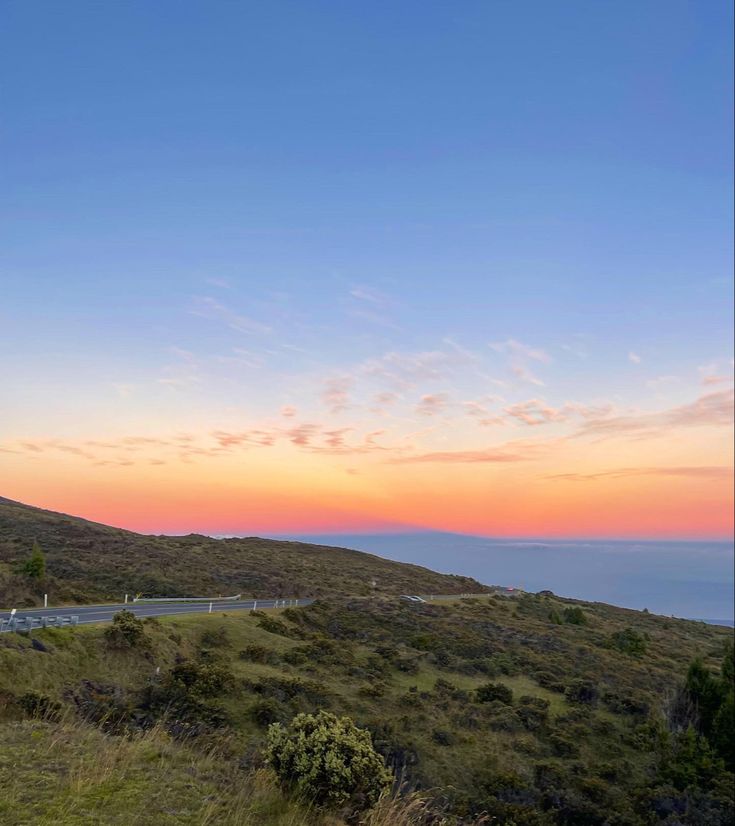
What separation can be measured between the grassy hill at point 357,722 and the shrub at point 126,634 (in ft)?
0.46

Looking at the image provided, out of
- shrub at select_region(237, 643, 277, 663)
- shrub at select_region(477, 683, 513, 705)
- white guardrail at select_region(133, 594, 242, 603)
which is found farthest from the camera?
white guardrail at select_region(133, 594, 242, 603)

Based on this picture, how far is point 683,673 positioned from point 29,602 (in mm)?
38806

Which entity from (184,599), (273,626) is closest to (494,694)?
(273,626)

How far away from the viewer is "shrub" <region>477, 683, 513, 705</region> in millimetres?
25309

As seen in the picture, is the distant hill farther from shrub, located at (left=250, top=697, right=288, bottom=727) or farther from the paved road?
shrub, located at (left=250, top=697, right=288, bottom=727)

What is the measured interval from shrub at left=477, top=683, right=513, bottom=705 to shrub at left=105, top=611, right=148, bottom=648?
574 inches

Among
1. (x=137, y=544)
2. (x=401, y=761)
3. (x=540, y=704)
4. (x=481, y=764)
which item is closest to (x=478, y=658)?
(x=540, y=704)

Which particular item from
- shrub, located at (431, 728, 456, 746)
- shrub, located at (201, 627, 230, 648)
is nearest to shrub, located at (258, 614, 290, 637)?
shrub, located at (201, 627, 230, 648)

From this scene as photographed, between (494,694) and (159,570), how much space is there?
1167 inches

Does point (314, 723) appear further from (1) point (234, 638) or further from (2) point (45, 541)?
(2) point (45, 541)

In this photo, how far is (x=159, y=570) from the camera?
45.3 meters

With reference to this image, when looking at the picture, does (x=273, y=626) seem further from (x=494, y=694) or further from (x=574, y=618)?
(x=574, y=618)

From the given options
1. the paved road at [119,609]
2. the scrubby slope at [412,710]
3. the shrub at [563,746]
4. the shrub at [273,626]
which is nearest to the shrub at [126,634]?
the scrubby slope at [412,710]

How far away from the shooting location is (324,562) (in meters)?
72.3
